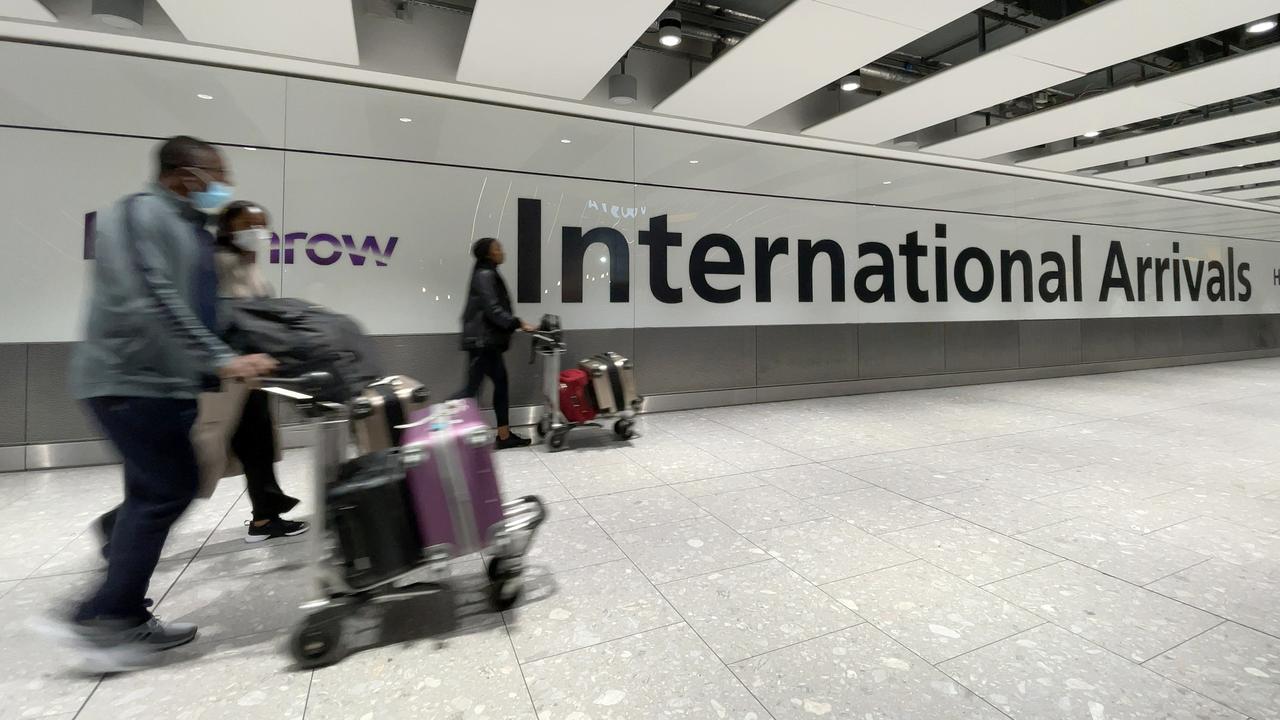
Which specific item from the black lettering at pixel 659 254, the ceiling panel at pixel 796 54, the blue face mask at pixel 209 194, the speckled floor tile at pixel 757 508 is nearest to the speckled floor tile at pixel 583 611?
the speckled floor tile at pixel 757 508

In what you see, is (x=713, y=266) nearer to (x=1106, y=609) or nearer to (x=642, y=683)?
(x=1106, y=609)

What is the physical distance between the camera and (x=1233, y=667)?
167cm

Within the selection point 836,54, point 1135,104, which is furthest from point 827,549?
point 1135,104

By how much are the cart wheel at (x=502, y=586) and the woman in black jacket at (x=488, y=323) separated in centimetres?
240

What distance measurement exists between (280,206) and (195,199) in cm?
→ 326

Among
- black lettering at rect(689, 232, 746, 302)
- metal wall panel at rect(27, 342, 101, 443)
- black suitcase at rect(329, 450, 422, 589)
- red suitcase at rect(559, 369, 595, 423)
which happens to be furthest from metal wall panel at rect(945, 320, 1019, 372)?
metal wall panel at rect(27, 342, 101, 443)

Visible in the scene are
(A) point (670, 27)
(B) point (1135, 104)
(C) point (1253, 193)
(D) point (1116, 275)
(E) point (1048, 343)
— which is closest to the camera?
(A) point (670, 27)

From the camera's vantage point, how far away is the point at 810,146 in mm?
6875

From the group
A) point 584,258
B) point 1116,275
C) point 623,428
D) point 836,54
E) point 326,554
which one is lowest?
point 326,554

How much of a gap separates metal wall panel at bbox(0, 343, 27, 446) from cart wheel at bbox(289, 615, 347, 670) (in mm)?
4142

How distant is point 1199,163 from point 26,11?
42.7 feet

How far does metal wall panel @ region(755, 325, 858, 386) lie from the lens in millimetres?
6656

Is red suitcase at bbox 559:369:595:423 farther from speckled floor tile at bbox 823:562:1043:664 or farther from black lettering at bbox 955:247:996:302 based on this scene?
black lettering at bbox 955:247:996:302

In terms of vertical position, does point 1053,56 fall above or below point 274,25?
above
